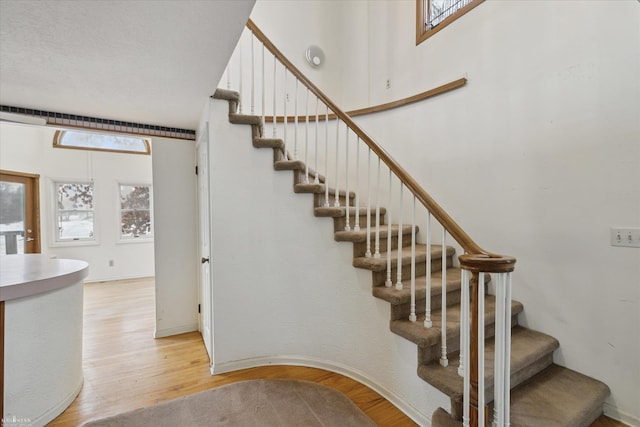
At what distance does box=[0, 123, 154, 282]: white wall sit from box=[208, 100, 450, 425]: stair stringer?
14.0ft

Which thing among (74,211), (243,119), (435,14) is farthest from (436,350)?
(74,211)

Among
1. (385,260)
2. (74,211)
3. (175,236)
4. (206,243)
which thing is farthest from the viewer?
(74,211)

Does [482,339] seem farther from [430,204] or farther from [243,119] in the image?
[243,119]

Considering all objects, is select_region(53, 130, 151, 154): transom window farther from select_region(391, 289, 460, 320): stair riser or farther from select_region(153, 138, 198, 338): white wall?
select_region(391, 289, 460, 320): stair riser

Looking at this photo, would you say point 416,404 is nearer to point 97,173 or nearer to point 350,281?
point 350,281

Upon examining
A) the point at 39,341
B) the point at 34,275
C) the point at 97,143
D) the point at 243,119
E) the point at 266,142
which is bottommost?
the point at 39,341

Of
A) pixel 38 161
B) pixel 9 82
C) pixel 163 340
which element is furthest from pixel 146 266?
pixel 9 82

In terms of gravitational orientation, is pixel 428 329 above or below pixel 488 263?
below

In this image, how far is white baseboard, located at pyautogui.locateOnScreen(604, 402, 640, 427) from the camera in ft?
5.57

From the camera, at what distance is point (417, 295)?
1.96 m

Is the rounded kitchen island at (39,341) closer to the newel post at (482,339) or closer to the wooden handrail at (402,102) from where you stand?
the wooden handrail at (402,102)

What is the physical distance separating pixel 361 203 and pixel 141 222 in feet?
16.1

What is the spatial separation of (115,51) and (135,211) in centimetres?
500

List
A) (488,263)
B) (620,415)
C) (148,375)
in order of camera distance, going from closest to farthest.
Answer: (488,263), (620,415), (148,375)
